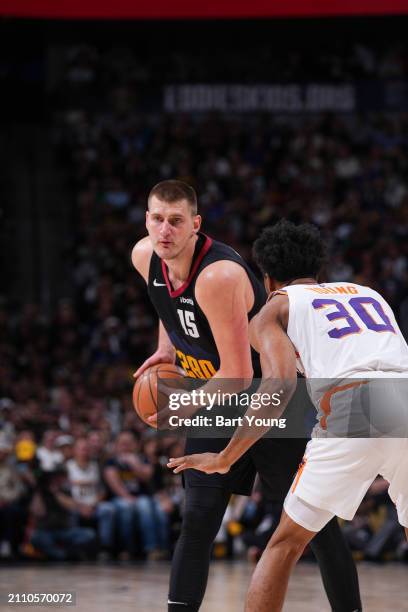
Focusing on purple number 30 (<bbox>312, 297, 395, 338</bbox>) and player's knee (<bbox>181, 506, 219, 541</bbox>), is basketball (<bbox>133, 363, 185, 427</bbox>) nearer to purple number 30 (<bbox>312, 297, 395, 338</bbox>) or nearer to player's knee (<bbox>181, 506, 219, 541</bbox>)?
player's knee (<bbox>181, 506, 219, 541</bbox>)

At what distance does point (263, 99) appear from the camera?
1658 cm

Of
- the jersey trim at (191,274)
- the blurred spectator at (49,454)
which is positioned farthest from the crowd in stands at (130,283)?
the jersey trim at (191,274)

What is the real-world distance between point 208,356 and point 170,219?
2.11ft

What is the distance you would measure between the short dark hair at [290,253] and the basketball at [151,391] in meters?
0.84

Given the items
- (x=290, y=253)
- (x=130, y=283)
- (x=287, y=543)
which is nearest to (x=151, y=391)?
(x=290, y=253)

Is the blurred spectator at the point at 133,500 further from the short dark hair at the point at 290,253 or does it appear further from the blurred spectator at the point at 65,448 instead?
the short dark hair at the point at 290,253

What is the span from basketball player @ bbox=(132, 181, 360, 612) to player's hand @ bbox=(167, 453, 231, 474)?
259 mm

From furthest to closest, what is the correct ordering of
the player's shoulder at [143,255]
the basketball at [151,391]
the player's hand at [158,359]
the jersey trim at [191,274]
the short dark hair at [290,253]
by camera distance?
the player's hand at [158,359]
the player's shoulder at [143,255]
the basketball at [151,391]
the jersey trim at [191,274]
the short dark hair at [290,253]

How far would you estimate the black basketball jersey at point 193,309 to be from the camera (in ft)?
14.7

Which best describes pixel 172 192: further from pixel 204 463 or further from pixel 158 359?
pixel 204 463

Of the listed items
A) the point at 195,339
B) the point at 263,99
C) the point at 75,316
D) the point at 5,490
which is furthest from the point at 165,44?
the point at 195,339

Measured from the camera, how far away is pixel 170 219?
4438 millimetres

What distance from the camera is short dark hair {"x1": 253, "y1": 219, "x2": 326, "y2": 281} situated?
4148 millimetres

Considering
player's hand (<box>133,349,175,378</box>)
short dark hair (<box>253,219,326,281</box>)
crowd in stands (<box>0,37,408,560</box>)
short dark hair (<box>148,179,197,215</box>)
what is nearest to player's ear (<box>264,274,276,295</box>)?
short dark hair (<box>253,219,326,281</box>)
